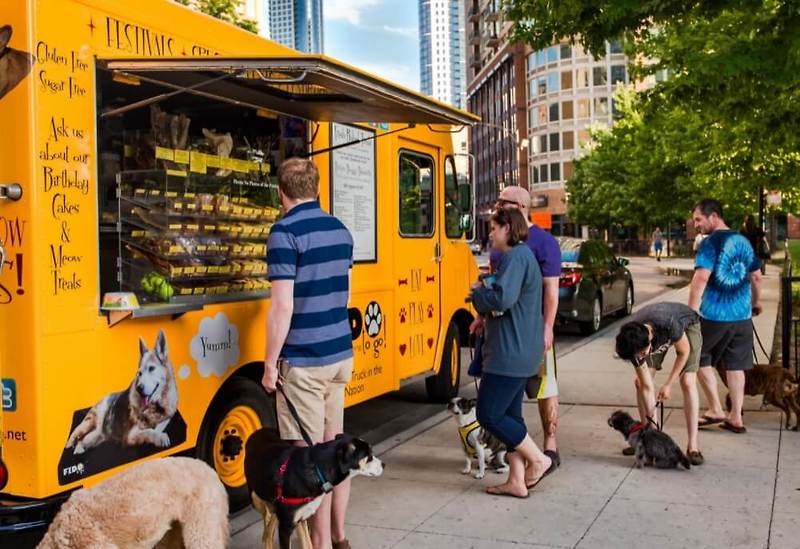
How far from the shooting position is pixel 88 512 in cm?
346

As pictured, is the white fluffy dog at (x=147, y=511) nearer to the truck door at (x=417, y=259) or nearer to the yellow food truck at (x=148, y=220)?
the yellow food truck at (x=148, y=220)

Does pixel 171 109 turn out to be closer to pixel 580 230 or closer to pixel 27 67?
pixel 27 67

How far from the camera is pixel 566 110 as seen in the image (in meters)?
77.7

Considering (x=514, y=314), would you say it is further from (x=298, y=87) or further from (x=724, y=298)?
(x=724, y=298)

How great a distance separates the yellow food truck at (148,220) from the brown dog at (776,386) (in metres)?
3.18

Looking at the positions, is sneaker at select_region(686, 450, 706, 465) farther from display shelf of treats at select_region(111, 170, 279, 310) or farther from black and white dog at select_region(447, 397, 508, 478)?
display shelf of treats at select_region(111, 170, 279, 310)

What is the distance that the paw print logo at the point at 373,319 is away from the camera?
669 cm

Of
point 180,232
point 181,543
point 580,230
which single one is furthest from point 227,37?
point 580,230

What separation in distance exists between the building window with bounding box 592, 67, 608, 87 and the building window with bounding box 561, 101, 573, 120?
3.06 metres

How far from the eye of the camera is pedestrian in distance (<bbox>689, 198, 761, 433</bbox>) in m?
6.52

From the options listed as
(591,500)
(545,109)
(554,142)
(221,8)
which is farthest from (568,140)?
A: (591,500)

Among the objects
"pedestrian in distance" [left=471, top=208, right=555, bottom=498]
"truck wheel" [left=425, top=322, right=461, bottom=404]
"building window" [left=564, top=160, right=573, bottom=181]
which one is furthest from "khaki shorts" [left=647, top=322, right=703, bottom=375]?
"building window" [left=564, top=160, right=573, bottom=181]

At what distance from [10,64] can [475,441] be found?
12.4 ft

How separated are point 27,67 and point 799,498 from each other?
5.09 m
